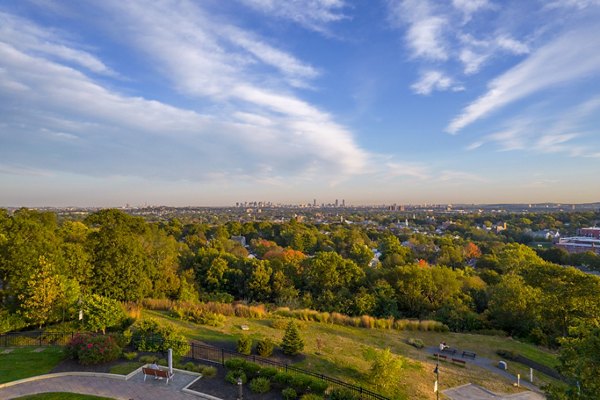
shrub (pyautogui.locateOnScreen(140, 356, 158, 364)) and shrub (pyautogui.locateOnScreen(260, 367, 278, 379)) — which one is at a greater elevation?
shrub (pyautogui.locateOnScreen(260, 367, 278, 379))

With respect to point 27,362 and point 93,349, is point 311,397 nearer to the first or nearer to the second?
point 93,349

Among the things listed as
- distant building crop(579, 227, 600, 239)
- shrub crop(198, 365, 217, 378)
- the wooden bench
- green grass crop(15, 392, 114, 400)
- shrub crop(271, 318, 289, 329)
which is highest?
the wooden bench

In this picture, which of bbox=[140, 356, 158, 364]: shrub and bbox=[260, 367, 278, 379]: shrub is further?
bbox=[140, 356, 158, 364]: shrub

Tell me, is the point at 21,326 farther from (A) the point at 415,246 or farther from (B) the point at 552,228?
(B) the point at 552,228

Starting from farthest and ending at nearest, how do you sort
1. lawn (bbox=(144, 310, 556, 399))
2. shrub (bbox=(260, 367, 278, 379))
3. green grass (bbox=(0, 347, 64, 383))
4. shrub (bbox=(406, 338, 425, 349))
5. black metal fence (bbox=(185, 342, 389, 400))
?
1. shrub (bbox=(406, 338, 425, 349))
2. lawn (bbox=(144, 310, 556, 399))
3. black metal fence (bbox=(185, 342, 389, 400))
4. green grass (bbox=(0, 347, 64, 383))
5. shrub (bbox=(260, 367, 278, 379))

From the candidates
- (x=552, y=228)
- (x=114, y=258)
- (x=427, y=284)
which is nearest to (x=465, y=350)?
(x=427, y=284)

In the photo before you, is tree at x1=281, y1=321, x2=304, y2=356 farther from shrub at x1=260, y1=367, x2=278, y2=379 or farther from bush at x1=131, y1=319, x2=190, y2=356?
bush at x1=131, y1=319, x2=190, y2=356

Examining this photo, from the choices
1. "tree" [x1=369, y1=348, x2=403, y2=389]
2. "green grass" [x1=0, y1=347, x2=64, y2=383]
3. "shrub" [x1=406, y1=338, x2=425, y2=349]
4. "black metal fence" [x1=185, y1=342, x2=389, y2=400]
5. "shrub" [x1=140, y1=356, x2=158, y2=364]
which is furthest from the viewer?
"shrub" [x1=406, y1=338, x2=425, y2=349]

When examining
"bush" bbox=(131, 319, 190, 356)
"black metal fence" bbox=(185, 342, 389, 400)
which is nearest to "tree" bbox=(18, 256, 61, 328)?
"bush" bbox=(131, 319, 190, 356)
